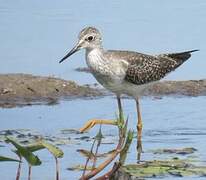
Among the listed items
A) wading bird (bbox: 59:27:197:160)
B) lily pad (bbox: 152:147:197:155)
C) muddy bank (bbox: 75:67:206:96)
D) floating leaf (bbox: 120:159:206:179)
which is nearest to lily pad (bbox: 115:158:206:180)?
floating leaf (bbox: 120:159:206:179)

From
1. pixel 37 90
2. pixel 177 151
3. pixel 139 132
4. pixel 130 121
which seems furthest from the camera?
pixel 37 90

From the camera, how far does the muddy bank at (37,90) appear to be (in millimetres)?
13547

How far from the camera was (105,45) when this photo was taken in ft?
50.9

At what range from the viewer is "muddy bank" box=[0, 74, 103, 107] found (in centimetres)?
1355

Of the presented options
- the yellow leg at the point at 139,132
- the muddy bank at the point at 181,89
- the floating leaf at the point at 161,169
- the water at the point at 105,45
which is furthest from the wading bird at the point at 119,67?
the floating leaf at the point at 161,169

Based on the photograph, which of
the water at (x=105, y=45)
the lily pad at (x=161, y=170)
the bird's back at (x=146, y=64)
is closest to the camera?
the lily pad at (x=161, y=170)

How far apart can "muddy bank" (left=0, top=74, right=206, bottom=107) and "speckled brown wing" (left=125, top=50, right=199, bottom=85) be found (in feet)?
3.87

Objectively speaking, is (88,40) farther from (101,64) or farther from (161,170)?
(161,170)

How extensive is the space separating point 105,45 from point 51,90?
1.89 m

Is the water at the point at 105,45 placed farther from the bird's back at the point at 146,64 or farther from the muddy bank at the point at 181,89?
the bird's back at the point at 146,64

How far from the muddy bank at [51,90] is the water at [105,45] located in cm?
31

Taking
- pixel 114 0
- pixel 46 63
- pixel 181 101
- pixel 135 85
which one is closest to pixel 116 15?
pixel 114 0

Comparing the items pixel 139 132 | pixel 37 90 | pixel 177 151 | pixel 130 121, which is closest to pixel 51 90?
pixel 37 90

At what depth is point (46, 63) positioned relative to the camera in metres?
15.0
